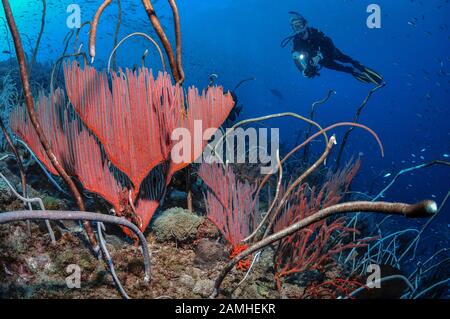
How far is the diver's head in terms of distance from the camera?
26.3 feet

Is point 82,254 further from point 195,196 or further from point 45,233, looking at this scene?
point 195,196

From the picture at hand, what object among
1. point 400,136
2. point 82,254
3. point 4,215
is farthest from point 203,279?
point 400,136

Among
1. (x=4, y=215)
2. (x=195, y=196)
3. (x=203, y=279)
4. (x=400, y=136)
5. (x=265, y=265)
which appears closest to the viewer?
(x=4, y=215)

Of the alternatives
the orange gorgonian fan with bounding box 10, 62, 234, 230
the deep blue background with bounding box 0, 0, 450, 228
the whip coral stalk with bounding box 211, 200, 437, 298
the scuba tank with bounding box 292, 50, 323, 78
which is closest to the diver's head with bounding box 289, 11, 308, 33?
the scuba tank with bounding box 292, 50, 323, 78

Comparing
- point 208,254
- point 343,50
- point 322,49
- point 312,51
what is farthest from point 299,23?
point 343,50

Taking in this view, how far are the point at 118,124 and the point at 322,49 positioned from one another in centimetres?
756

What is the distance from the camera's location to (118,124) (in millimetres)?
2414

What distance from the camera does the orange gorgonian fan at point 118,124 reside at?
2371 millimetres

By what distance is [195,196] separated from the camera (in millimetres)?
3986

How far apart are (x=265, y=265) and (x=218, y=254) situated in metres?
0.68

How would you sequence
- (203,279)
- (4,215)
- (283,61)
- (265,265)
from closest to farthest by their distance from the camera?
(4,215) → (203,279) → (265,265) → (283,61)

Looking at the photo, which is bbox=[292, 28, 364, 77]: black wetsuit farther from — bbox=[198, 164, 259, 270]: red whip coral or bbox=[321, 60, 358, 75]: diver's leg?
bbox=[198, 164, 259, 270]: red whip coral

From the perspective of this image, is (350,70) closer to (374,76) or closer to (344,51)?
(374,76)

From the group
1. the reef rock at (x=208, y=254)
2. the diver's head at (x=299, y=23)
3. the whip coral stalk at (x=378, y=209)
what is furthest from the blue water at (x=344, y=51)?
the whip coral stalk at (x=378, y=209)
